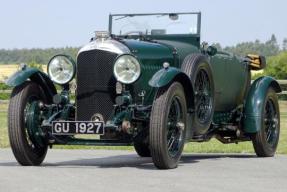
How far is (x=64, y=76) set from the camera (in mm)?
11023

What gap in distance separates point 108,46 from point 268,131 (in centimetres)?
383

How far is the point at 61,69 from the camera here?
11.0 m

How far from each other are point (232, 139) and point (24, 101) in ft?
12.6

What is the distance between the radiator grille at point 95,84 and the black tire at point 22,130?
63 cm

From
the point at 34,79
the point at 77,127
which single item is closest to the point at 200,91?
the point at 77,127

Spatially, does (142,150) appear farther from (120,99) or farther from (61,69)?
(120,99)

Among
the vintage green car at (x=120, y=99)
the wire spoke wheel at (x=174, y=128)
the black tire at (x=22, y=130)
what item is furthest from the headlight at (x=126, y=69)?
the black tire at (x=22, y=130)

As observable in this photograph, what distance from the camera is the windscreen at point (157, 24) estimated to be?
12805 mm

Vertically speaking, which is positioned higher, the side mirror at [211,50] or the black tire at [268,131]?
the side mirror at [211,50]

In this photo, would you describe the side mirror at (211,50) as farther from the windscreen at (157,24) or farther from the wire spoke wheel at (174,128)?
the wire spoke wheel at (174,128)

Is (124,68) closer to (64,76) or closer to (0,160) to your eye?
(64,76)

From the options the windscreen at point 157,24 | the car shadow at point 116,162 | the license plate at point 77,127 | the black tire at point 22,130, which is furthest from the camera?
the windscreen at point 157,24

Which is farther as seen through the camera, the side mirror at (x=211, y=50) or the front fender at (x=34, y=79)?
the side mirror at (x=211, y=50)

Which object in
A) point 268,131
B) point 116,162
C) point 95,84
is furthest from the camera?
point 268,131
